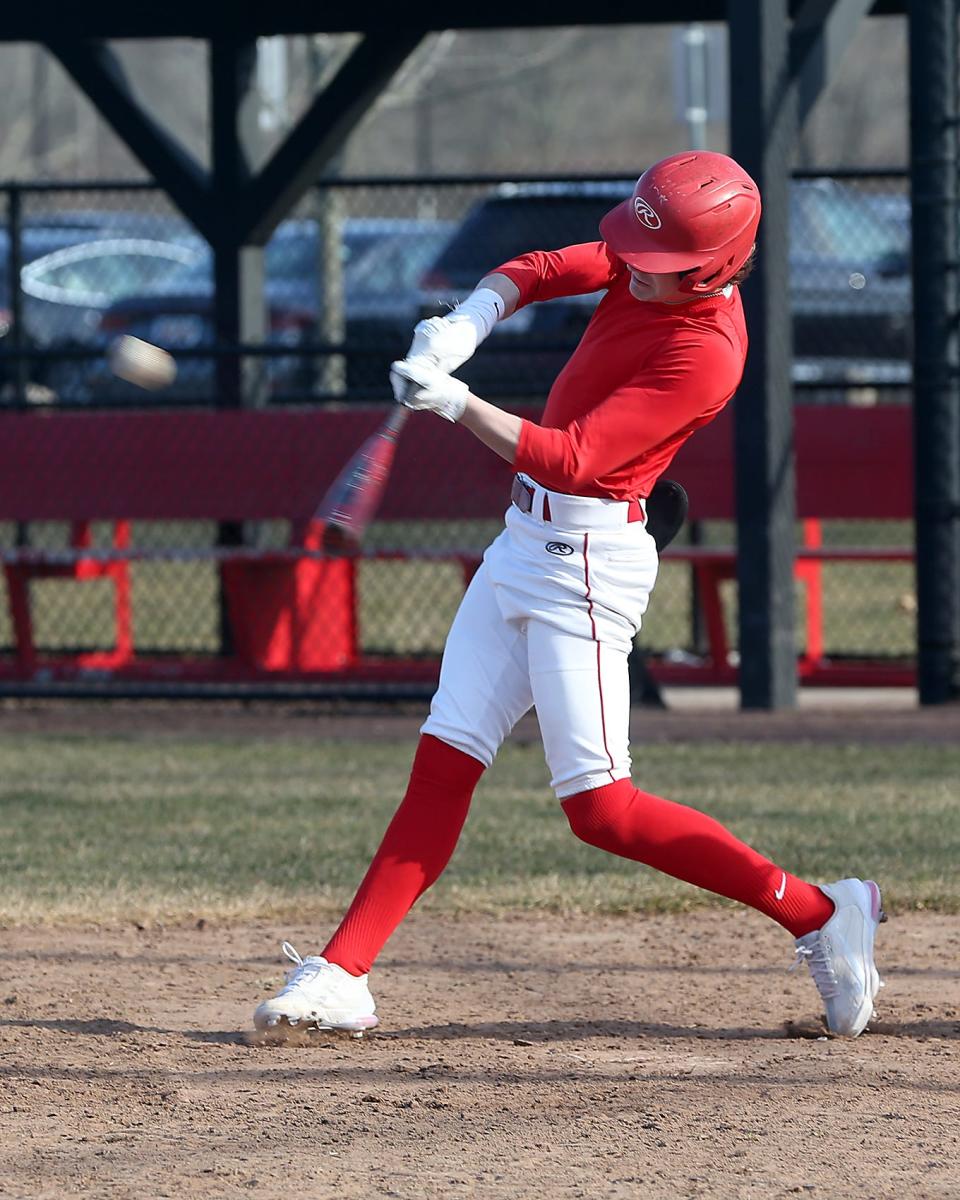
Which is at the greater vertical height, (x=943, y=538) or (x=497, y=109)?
(x=497, y=109)

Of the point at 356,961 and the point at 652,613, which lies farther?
the point at 652,613

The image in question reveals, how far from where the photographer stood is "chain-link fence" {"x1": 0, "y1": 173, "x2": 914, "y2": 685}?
30.7ft

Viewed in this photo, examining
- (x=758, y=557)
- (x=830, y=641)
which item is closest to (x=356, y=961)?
(x=758, y=557)

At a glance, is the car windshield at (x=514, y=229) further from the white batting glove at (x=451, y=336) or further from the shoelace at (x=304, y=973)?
the shoelace at (x=304, y=973)

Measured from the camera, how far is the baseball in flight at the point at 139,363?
14.0 ft

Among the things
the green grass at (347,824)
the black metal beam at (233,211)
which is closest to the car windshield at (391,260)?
the black metal beam at (233,211)

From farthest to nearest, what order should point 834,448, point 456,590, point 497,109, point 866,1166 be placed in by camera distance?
point 497,109
point 456,590
point 834,448
point 866,1166

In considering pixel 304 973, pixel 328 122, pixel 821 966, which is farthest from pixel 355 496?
pixel 328 122

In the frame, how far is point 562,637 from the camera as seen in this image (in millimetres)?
3863

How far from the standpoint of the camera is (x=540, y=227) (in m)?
12.0

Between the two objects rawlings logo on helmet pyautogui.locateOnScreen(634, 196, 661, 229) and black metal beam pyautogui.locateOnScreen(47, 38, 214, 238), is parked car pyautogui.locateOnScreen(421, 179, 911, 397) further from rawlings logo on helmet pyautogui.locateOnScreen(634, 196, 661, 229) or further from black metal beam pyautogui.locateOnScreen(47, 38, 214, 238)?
rawlings logo on helmet pyautogui.locateOnScreen(634, 196, 661, 229)

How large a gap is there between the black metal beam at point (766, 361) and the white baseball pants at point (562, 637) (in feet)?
14.9

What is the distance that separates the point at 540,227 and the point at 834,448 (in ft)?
11.5

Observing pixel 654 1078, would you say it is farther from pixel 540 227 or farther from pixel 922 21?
pixel 540 227
